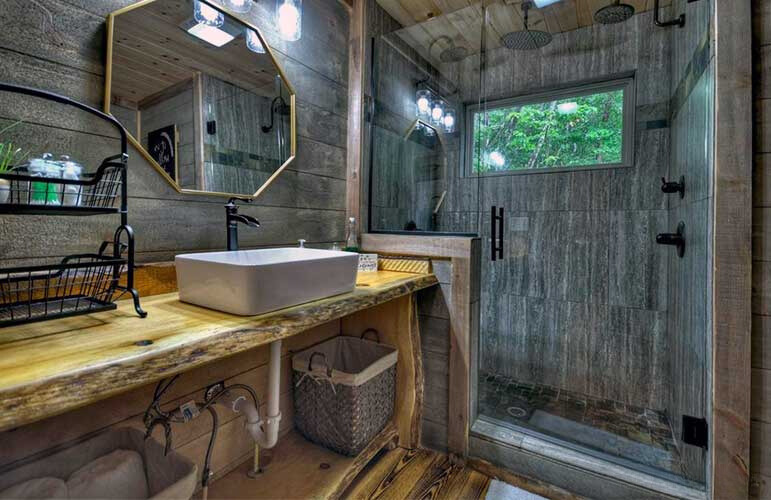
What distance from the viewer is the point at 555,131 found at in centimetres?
255

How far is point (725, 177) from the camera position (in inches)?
48.6

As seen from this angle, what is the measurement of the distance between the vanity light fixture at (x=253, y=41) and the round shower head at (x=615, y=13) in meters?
1.97

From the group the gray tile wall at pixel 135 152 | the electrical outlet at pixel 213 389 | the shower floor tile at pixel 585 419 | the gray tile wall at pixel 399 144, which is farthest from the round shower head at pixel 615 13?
the electrical outlet at pixel 213 389

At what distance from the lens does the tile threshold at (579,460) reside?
1.40m

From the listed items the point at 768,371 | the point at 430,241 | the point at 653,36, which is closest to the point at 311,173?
the point at 430,241

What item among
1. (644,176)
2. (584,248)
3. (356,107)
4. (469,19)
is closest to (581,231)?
(584,248)

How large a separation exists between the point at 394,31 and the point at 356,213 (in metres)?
1.18

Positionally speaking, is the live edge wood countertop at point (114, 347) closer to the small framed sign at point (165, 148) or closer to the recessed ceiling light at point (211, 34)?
the small framed sign at point (165, 148)

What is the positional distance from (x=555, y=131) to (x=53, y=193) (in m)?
2.65

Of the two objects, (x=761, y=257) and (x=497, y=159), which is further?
(x=497, y=159)

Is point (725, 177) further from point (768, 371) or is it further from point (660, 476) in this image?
point (660, 476)

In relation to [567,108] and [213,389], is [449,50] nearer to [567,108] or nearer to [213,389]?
[567,108]

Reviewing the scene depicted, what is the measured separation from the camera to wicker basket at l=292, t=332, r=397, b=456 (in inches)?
62.2

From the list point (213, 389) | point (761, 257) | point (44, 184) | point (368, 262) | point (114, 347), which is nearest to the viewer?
point (114, 347)
